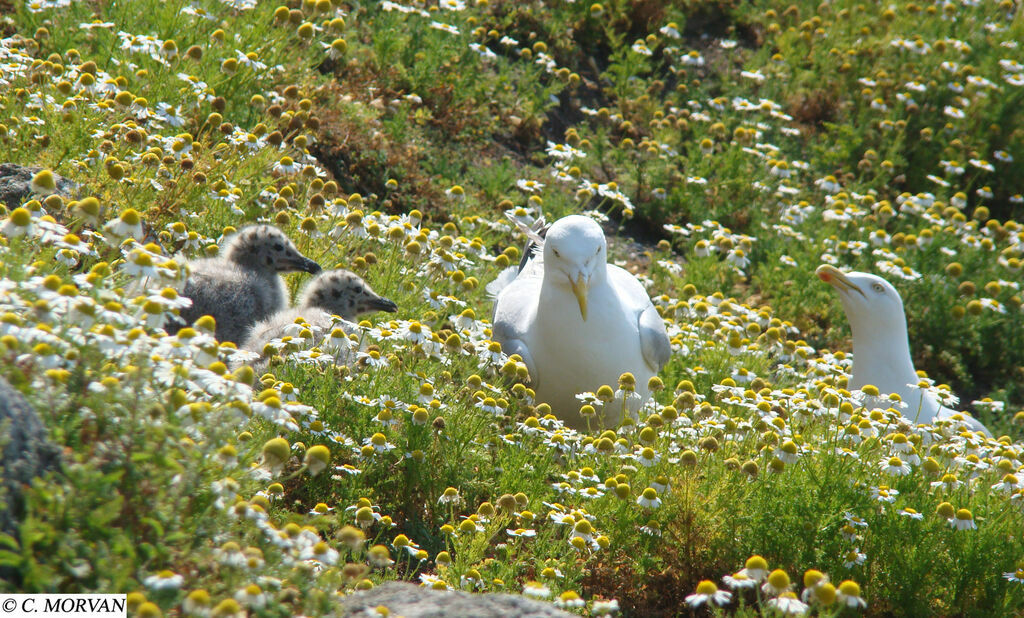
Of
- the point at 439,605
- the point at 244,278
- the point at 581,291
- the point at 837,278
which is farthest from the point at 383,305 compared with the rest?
the point at 837,278

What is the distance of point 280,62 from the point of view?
6.52 meters

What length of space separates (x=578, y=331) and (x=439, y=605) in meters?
2.35

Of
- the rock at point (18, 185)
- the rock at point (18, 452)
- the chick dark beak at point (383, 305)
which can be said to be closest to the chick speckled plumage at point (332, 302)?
the chick dark beak at point (383, 305)

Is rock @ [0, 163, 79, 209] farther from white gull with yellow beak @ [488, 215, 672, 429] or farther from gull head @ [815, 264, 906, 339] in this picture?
gull head @ [815, 264, 906, 339]

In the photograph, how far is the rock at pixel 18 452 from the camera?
217 cm

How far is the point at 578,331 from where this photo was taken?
4.80m

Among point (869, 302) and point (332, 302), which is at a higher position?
point (332, 302)

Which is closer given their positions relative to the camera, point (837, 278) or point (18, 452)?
point (18, 452)

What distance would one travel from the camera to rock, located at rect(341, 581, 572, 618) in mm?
2551

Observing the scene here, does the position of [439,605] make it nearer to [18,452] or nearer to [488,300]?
[18,452]

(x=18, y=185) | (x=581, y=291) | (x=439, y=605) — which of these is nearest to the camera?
(x=439, y=605)

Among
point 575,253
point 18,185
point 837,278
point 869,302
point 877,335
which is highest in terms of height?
point 18,185

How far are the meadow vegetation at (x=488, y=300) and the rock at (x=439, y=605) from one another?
17cm

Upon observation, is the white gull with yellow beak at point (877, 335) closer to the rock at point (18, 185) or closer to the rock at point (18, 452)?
the rock at point (18, 185)
